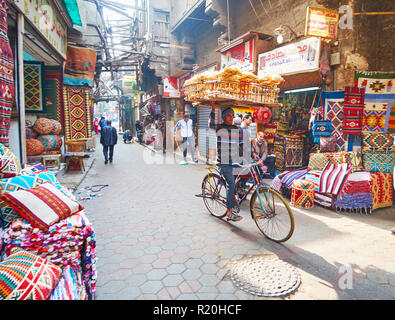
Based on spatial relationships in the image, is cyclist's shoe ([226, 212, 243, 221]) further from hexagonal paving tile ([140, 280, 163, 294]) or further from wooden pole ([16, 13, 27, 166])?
wooden pole ([16, 13, 27, 166])

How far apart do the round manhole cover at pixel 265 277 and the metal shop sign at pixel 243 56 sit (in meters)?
6.99

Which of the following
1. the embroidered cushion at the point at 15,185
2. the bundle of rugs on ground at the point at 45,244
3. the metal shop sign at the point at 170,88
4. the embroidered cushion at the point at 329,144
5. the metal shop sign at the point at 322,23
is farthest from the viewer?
the metal shop sign at the point at 170,88

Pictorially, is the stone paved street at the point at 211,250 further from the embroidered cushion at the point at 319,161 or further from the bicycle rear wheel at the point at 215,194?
the embroidered cushion at the point at 319,161

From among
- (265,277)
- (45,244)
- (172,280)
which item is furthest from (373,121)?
(45,244)

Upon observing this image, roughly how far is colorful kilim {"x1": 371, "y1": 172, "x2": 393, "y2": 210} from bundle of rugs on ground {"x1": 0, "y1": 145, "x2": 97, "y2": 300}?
5.53 meters

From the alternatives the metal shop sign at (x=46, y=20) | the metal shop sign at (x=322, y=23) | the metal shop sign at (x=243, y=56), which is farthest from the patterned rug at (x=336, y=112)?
the metal shop sign at (x=46, y=20)

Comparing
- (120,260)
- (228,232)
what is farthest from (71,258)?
(228,232)

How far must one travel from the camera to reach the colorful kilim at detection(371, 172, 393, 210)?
5.16m

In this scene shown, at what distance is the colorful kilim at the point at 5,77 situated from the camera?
395cm

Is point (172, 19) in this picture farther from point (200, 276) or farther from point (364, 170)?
point (200, 276)

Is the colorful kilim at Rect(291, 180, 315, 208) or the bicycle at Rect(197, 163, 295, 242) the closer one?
the bicycle at Rect(197, 163, 295, 242)

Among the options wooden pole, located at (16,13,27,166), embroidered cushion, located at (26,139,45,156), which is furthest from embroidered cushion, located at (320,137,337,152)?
embroidered cushion, located at (26,139,45,156)

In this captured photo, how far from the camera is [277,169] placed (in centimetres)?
820

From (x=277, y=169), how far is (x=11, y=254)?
7507 mm
